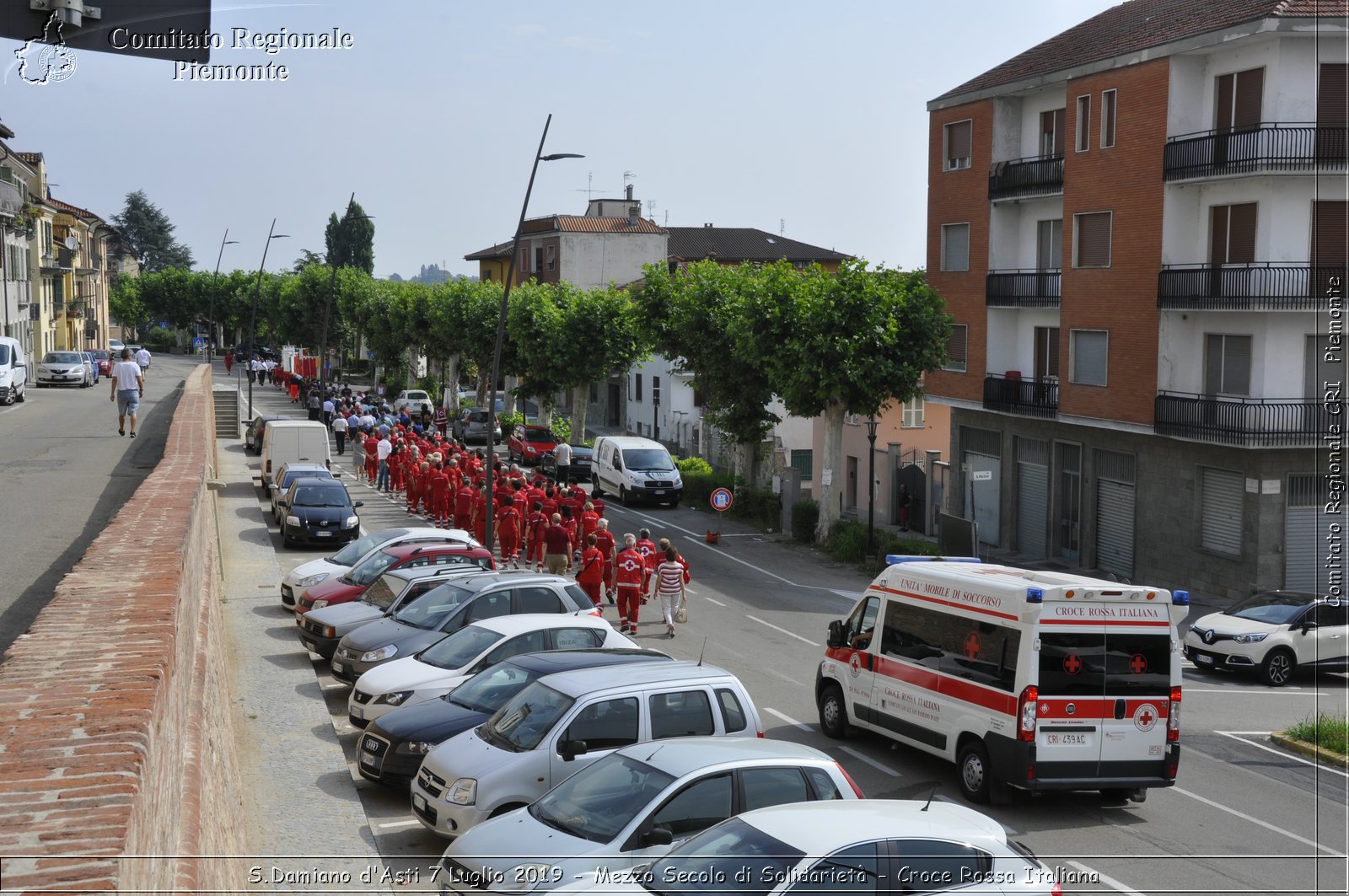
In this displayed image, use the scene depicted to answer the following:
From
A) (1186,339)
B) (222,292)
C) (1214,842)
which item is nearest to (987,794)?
(1214,842)

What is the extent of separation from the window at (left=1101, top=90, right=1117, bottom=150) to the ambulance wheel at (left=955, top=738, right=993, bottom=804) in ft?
72.9

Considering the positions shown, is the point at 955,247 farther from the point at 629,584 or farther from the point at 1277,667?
the point at 629,584

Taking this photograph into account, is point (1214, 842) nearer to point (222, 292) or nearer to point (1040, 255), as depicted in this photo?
point (1040, 255)

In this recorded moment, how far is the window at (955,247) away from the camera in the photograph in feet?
122

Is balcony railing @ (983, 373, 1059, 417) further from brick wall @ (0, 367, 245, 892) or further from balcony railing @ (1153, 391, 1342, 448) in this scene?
brick wall @ (0, 367, 245, 892)

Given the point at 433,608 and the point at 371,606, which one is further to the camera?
the point at 371,606

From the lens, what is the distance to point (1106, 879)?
1077 cm

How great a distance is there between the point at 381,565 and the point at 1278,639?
Answer: 14.7m

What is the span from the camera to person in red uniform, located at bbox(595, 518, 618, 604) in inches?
902

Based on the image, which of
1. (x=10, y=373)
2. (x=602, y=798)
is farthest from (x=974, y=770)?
(x=10, y=373)

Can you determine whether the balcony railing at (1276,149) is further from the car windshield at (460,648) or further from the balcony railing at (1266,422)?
the car windshield at (460,648)

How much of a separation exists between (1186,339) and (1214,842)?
19.5 m

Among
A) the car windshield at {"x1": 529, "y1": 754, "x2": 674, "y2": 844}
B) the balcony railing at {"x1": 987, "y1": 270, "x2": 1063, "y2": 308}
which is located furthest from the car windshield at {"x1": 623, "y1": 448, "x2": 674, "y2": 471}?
the car windshield at {"x1": 529, "y1": 754, "x2": 674, "y2": 844}

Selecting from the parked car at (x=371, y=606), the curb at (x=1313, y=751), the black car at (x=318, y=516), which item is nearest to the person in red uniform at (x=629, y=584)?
the parked car at (x=371, y=606)
